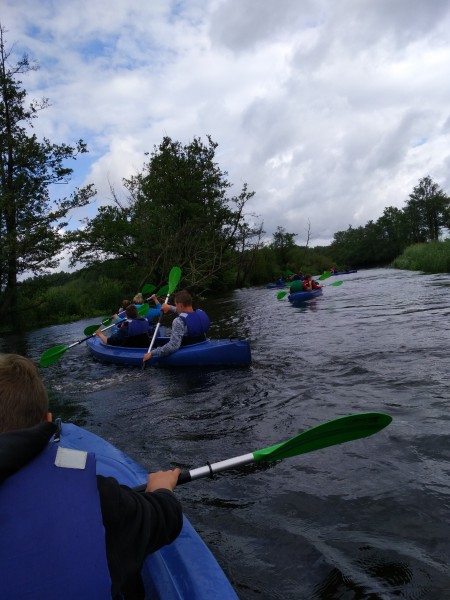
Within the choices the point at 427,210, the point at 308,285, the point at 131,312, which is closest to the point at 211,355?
the point at 131,312

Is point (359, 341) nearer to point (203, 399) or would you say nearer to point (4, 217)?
point (203, 399)

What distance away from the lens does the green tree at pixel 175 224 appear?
2253 cm

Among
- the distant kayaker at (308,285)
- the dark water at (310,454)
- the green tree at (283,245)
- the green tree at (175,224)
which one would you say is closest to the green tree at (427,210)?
the green tree at (283,245)

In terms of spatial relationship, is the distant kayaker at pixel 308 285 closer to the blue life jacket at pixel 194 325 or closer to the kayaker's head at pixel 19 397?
the blue life jacket at pixel 194 325

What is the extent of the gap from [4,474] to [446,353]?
5773 mm

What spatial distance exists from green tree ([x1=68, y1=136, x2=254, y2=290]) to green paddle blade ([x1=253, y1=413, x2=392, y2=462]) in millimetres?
17454

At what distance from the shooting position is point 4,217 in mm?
17141

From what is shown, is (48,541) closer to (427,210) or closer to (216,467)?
(216,467)

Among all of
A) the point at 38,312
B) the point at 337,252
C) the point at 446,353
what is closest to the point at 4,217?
the point at 38,312

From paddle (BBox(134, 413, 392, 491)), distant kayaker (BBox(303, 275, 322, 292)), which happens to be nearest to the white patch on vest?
paddle (BBox(134, 413, 392, 491))

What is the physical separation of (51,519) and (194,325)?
222 inches

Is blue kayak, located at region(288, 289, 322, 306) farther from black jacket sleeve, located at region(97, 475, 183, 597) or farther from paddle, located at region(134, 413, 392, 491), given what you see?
black jacket sleeve, located at region(97, 475, 183, 597)

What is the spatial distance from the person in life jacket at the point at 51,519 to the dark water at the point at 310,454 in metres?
1.17

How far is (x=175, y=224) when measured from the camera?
79.6ft
